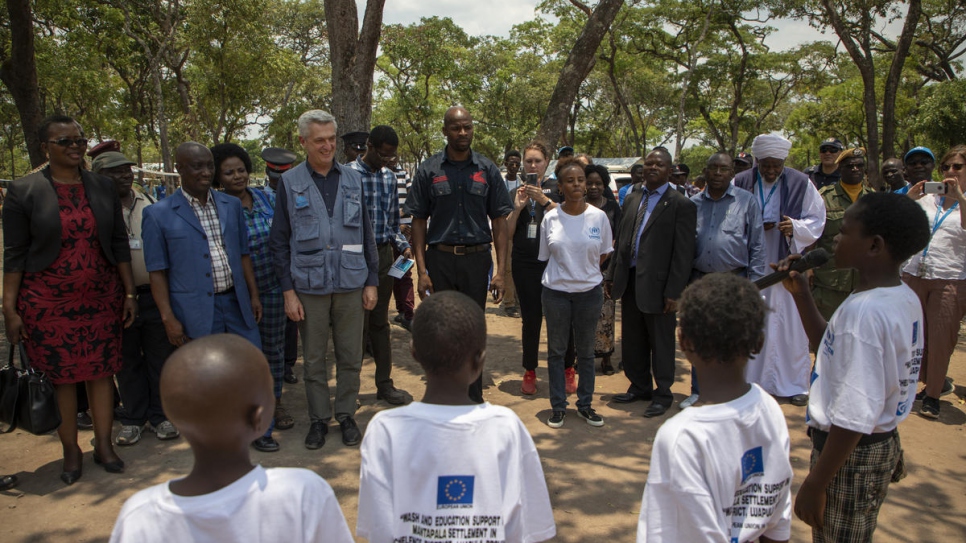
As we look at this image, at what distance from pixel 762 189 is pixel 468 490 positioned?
4.56m

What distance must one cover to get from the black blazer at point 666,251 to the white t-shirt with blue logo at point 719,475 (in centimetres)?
314

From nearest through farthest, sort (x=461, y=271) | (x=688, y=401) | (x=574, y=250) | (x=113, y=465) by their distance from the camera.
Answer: (x=113, y=465) < (x=574, y=250) < (x=461, y=271) < (x=688, y=401)

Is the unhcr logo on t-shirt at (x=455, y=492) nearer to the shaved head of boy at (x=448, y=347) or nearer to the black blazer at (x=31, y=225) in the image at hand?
the shaved head of boy at (x=448, y=347)

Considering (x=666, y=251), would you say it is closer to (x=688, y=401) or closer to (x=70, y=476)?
(x=688, y=401)

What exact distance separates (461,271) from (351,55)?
3.75m

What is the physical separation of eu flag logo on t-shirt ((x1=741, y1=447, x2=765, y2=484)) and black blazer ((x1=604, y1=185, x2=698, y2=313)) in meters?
3.16

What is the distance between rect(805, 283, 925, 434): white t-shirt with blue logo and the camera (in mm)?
2027

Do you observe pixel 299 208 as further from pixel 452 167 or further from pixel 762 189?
pixel 762 189

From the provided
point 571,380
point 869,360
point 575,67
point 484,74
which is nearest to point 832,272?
point 571,380

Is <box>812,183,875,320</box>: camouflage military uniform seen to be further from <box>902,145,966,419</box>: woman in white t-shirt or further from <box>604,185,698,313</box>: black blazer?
<box>604,185,698,313</box>: black blazer

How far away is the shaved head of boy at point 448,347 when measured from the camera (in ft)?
6.07

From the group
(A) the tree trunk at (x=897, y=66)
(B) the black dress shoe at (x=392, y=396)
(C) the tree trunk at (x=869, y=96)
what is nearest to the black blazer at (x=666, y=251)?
(B) the black dress shoe at (x=392, y=396)

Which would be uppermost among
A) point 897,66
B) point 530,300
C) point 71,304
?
point 897,66

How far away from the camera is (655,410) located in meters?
5.02
